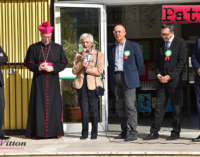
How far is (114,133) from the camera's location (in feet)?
19.7

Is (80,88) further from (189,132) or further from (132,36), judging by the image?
(132,36)

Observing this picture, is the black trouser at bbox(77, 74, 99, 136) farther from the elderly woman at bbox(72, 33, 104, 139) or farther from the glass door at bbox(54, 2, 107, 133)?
the glass door at bbox(54, 2, 107, 133)

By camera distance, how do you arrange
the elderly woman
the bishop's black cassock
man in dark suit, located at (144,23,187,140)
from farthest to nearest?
1. the bishop's black cassock
2. the elderly woman
3. man in dark suit, located at (144,23,187,140)

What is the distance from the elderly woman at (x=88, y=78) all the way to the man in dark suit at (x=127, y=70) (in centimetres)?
25

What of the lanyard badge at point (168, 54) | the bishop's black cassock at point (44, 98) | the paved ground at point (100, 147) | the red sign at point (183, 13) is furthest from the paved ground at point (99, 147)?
the red sign at point (183, 13)

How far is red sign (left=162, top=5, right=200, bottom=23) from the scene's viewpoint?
19.5ft

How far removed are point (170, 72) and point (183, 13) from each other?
1.44m

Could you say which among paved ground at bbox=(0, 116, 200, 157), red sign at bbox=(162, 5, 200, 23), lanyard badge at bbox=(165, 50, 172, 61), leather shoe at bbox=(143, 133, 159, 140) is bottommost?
paved ground at bbox=(0, 116, 200, 157)

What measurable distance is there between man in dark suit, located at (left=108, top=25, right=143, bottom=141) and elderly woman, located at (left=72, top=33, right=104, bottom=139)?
0.25 meters

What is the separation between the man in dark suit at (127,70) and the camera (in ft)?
17.0

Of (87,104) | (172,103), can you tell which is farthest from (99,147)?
(172,103)

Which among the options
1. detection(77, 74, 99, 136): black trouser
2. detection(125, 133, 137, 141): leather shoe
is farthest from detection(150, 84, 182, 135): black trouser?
detection(77, 74, 99, 136): black trouser

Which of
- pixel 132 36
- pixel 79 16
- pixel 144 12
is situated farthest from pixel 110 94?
pixel 79 16

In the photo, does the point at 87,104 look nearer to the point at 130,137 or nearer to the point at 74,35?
the point at 130,137
